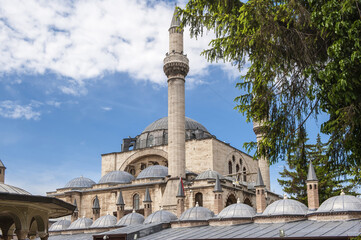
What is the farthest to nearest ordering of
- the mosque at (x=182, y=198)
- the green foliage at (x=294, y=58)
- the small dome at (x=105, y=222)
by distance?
the small dome at (x=105, y=222) → the mosque at (x=182, y=198) → the green foliage at (x=294, y=58)

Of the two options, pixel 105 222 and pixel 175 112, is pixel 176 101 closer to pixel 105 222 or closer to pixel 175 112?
A: pixel 175 112

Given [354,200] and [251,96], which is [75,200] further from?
[251,96]

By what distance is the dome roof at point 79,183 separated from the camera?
4175cm

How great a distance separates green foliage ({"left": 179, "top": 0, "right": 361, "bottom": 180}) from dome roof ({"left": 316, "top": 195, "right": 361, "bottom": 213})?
10510 millimetres

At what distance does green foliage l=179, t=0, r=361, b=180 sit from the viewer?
28.1 feet

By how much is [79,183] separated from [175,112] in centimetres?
1423

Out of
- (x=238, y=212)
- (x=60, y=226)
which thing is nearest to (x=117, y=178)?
(x=60, y=226)

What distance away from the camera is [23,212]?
876 centimetres

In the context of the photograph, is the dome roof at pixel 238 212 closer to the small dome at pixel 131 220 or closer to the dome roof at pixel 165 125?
the small dome at pixel 131 220

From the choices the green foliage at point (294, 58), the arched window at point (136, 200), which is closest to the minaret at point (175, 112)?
the arched window at point (136, 200)

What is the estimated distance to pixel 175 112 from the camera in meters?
33.3

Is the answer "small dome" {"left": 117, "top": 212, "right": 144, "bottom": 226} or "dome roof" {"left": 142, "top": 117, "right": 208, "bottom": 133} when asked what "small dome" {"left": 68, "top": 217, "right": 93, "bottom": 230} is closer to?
"small dome" {"left": 117, "top": 212, "right": 144, "bottom": 226}

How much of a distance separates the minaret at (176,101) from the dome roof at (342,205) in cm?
1412

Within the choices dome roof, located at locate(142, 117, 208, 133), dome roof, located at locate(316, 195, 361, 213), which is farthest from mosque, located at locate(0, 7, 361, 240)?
dome roof, located at locate(142, 117, 208, 133)
